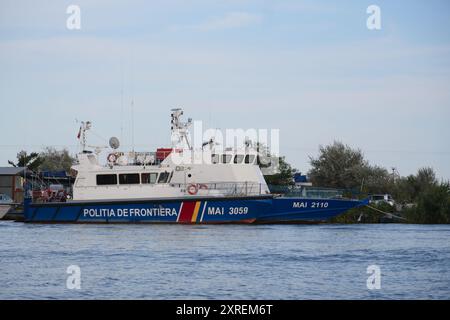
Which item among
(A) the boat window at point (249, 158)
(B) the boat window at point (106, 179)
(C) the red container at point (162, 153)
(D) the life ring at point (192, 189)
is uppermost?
(C) the red container at point (162, 153)

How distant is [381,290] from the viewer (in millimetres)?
26828

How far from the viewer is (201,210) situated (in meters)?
51.4

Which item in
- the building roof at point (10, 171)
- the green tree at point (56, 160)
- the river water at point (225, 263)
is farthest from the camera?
the green tree at point (56, 160)

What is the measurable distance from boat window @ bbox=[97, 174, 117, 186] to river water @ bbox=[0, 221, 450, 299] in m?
6.04

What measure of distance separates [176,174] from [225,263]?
68.1 ft

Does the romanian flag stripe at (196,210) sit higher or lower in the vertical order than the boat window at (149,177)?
lower

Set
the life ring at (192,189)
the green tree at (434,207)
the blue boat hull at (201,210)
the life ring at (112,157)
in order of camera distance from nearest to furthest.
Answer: the blue boat hull at (201,210), the life ring at (192,189), the life ring at (112,157), the green tree at (434,207)

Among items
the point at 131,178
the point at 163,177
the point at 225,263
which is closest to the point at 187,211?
the point at 163,177

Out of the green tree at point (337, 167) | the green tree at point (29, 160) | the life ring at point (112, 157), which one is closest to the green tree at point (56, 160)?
the green tree at point (29, 160)

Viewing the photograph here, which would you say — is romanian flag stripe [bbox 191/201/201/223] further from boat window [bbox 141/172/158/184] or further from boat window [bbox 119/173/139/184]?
boat window [bbox 119/173/139/184]

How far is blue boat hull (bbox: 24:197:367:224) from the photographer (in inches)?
2024

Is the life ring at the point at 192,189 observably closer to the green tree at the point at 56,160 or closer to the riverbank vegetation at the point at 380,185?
the riverbank vegetation at the point at 380,185

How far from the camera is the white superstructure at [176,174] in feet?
172
